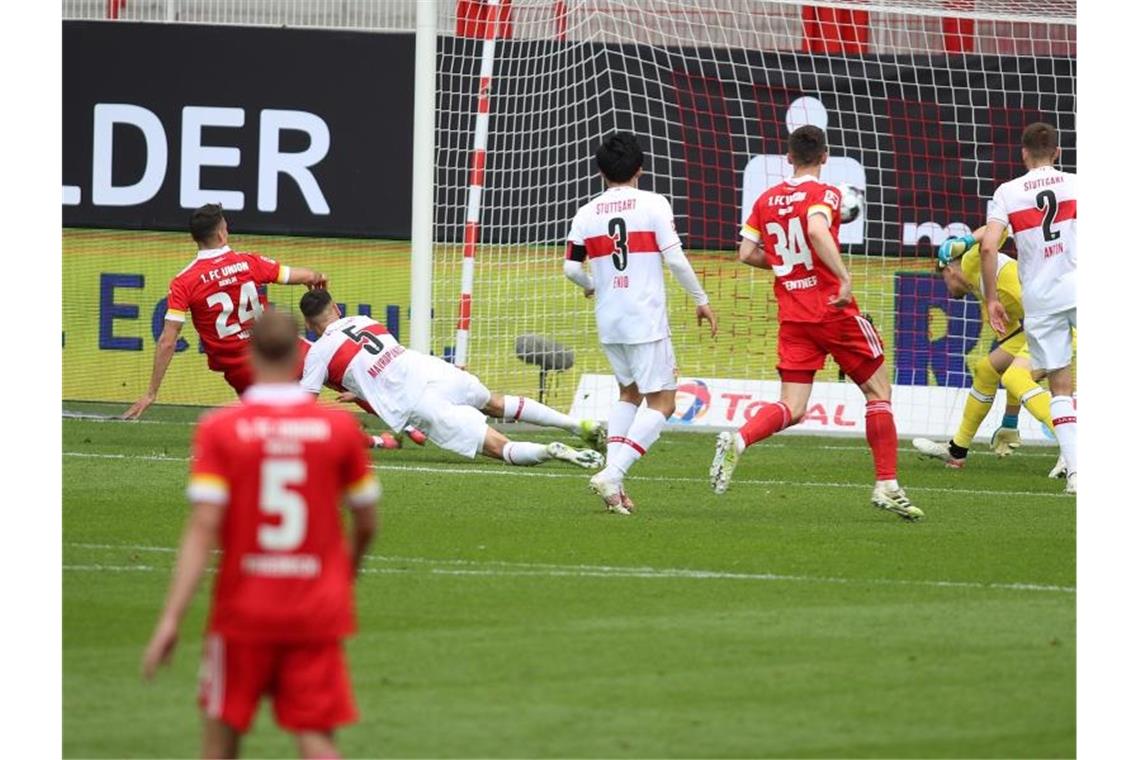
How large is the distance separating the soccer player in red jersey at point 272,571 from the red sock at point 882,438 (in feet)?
21.5

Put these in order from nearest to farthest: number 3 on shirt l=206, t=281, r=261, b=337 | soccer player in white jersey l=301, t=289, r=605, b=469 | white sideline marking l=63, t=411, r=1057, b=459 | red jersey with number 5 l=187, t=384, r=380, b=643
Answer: red jersey with number 5 l=187, t=384, r=380, b=643 < soccer player in white jersey l=301, t=289, r=605, b=469 < number 3 on shirt l=206, t=281, r=261, b=337 < white sideline marking l=63, t=411, r=1057, b=459

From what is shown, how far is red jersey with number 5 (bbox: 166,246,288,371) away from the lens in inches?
552

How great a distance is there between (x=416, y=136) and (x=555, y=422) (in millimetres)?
3514

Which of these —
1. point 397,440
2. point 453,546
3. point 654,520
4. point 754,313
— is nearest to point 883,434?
point 654,520

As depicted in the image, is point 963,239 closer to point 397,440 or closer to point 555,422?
point 555,422

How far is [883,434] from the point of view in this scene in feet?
37.6

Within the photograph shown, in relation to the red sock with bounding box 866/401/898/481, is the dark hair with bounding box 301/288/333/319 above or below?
above

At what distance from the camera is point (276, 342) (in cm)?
538

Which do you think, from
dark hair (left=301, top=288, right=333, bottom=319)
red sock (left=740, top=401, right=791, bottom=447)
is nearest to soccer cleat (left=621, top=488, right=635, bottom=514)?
red sock (left=740, top=401, right=791, bottom=447)

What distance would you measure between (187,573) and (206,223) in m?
9.03

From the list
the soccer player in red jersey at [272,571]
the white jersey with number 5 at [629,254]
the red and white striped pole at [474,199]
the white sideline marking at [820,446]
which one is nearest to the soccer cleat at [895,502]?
the white jersey with number 5 at [629,254]

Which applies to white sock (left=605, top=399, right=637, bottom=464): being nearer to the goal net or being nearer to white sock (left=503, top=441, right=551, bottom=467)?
white sock (left=503, top=441, right=551, bottom=467)

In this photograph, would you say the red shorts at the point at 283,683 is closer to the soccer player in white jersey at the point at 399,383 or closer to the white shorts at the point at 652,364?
the white shorts at the point at 652,364

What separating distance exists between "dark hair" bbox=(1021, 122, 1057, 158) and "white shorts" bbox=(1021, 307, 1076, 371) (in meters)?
1.01
